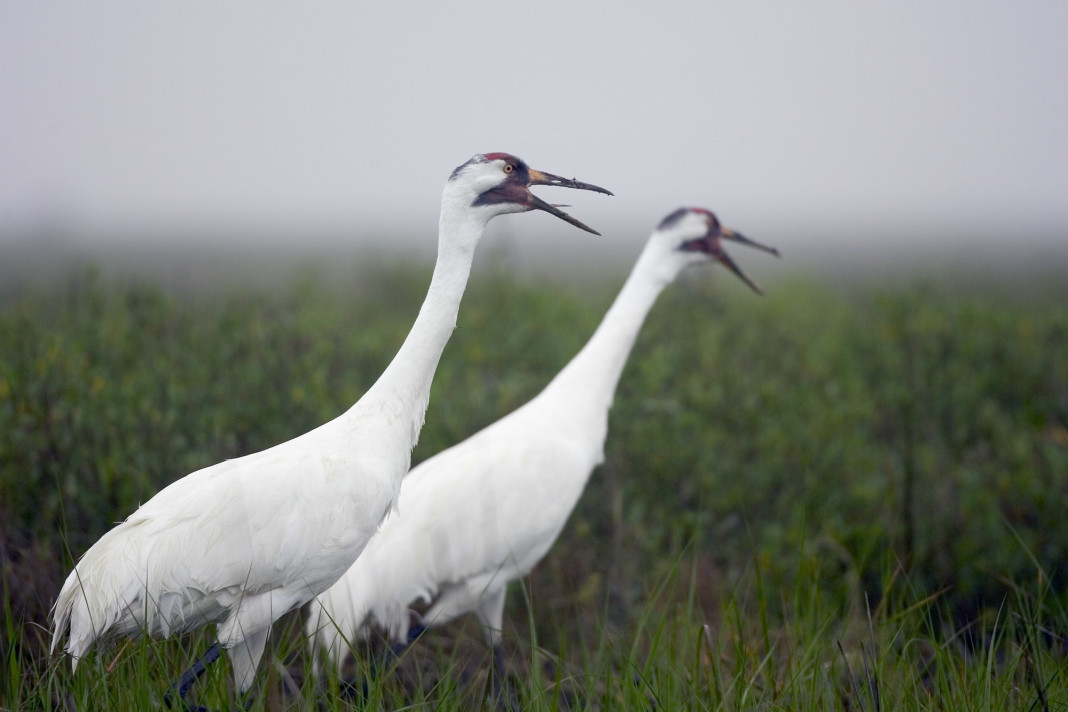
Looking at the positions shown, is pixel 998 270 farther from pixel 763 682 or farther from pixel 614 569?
pixel 763 682

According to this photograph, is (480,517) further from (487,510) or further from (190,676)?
(190,676)

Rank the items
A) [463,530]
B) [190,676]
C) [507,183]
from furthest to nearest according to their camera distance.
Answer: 1. [463,530]
2. [507,183]
3. [190,676]

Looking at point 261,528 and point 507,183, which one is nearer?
point 261,528

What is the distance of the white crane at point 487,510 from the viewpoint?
385cm

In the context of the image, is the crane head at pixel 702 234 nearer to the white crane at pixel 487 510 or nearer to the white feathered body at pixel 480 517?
the white crane at pixel 487 510

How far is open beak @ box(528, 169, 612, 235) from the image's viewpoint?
3.04 meters

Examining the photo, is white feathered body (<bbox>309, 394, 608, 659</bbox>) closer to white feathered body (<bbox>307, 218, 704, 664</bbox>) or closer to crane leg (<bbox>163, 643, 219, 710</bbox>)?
white feathered body (<bbox>307, 218, 704, 664</bbox>)

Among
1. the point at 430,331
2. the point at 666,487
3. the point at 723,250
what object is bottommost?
the point at 666,487

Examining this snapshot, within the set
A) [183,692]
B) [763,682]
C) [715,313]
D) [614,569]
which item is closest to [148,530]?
[183,692]

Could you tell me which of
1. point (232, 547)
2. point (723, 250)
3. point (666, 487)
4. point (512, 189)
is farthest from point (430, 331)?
point (666, 487)

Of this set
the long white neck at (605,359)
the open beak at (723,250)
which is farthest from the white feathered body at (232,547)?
the open beak at (723,250)

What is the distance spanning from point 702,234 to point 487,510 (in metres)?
1.65

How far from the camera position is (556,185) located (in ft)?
10.3

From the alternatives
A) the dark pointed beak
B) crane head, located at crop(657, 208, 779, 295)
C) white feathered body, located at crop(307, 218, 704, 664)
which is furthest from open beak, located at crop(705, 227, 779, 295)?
the dark pointed beak
